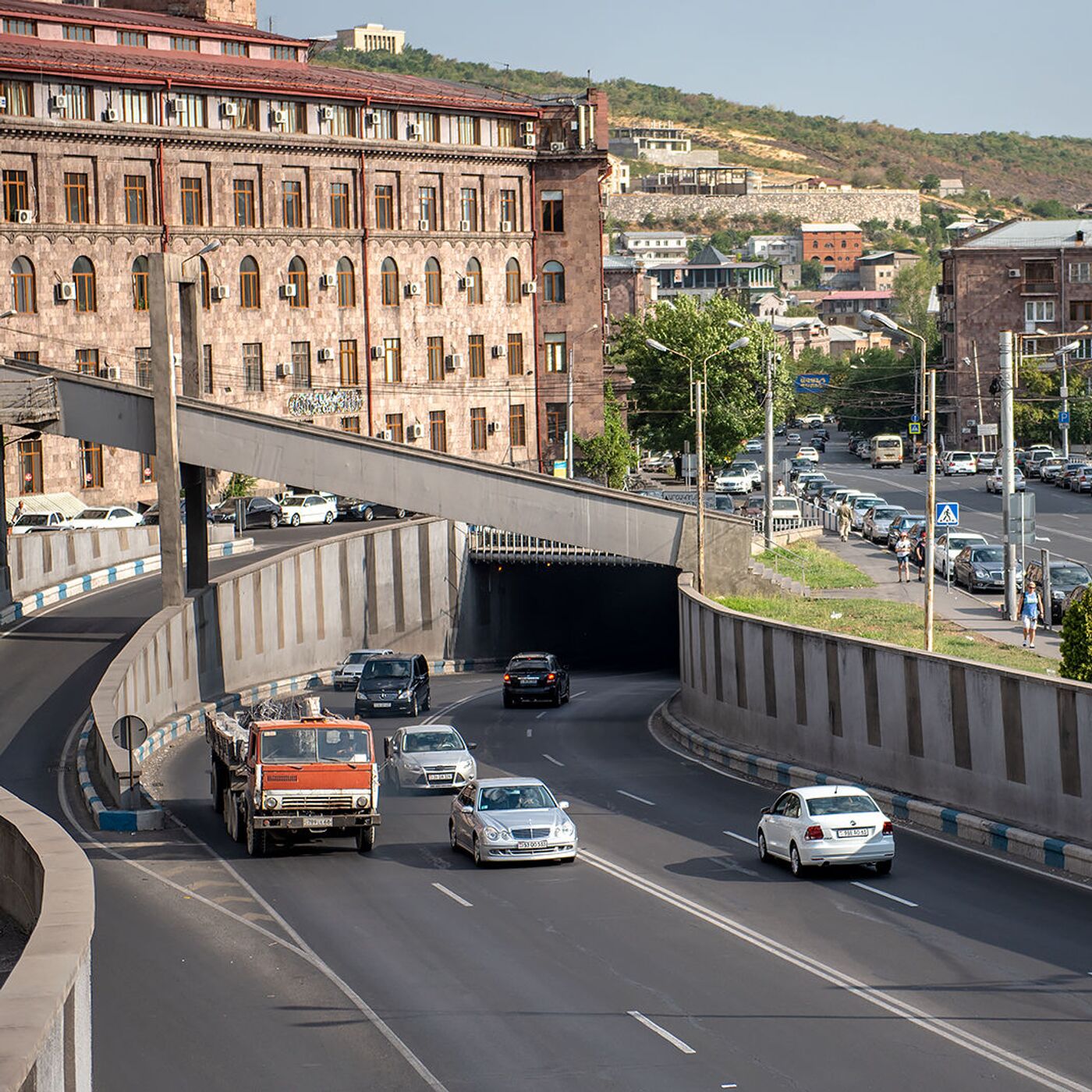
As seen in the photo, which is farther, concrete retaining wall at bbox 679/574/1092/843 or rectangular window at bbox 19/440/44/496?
rectangular window at bbox 19/440/44/496

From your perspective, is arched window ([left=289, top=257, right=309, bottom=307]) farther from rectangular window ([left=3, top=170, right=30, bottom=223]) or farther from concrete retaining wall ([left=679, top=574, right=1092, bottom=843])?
concrete retaining wall ([left=679, top=574, right=1092, bottom=843])

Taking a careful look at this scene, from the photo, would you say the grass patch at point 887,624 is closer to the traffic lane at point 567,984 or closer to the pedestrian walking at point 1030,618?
the pedestrian walking at point 1030,618

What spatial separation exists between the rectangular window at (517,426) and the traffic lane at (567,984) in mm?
65251

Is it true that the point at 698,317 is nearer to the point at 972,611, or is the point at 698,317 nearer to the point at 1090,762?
the point at 972,611

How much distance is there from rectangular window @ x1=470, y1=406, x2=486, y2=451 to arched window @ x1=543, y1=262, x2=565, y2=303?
7.47 metres

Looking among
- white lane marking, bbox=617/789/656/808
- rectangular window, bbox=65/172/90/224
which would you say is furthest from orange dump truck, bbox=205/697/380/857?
rectangular window, bbox=65/172/90/224

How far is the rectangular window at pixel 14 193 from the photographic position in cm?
7569

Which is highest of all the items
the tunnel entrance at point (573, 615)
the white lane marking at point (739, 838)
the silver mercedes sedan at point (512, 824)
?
the silver mercedes sedan at point (512, 824)

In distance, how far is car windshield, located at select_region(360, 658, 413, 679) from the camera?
55.8m

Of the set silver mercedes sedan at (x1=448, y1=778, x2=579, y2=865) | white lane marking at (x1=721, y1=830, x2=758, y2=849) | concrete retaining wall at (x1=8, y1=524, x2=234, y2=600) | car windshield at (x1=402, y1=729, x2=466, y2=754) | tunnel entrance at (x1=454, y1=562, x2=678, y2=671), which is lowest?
tunnel entrance at (x1=454, y1=562, x2=678, y2=671)

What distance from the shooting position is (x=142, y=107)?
261 feet

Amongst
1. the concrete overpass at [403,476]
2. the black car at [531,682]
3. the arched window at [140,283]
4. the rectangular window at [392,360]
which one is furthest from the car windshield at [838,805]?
the rectangular window at [392,360]

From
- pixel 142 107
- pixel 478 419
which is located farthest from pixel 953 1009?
pixel 478 419

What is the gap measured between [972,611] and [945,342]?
98640mm
